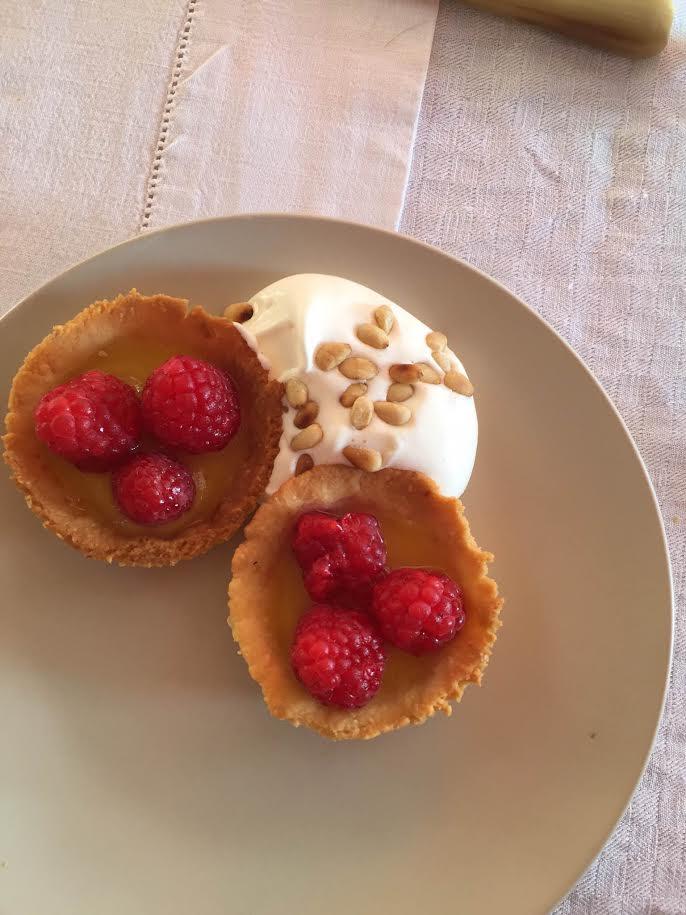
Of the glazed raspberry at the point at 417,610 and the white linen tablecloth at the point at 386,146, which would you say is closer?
the glazed raspberry at the point at 417,610

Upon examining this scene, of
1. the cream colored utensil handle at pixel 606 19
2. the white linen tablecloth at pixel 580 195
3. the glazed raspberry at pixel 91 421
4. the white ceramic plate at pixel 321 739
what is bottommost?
the white ceramic plate at pixel 321 739

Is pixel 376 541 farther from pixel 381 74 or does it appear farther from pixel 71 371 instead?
pixel 381 74

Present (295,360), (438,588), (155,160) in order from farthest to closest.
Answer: (155,160) → (295,360) → (438,588)

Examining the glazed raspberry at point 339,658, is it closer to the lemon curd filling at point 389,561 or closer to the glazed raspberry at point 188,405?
the lemon curd filling at point 389,561

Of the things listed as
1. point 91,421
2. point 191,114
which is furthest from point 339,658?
point 191,114

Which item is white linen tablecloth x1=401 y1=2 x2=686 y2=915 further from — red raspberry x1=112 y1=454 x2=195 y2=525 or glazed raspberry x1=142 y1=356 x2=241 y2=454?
red raspberry x1=112 y1=454 x2=195 y2=525

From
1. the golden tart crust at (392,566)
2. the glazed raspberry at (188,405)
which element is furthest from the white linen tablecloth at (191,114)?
the golden tart crust at (392,566)

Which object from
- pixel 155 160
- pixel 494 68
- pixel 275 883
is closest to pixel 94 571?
Answer: pixel 275 883
